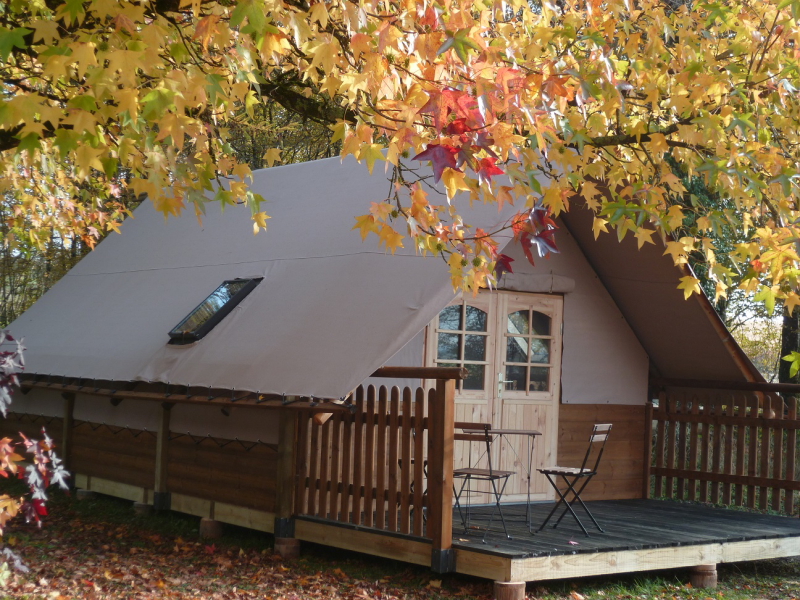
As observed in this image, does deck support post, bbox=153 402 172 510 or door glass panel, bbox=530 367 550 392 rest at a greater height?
door glass panel, bbox=530 367 550 392

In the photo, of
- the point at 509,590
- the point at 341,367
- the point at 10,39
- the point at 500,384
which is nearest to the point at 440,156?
the point at 10,39

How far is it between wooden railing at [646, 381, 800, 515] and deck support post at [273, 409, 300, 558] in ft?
14.3

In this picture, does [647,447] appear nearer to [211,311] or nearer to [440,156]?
[211,311]

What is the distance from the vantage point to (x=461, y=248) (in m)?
5.77

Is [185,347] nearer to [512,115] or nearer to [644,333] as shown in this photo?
[512,115]

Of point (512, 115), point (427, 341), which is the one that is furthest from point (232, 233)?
point (512, 115)

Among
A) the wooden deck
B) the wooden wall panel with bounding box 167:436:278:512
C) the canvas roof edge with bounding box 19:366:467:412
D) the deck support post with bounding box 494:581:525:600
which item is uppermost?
the canvas roof edge with bounding box 19:366:467:412

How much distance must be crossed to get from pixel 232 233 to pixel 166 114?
5688 mm

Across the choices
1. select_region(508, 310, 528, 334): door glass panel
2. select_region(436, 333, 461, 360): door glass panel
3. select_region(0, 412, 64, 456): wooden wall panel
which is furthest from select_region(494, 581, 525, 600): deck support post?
select_region(0, 412, 64, 456): wooden wall panel

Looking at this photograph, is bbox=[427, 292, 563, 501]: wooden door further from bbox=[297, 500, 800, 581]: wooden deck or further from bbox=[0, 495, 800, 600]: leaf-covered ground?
bbox=[0, 495, 800, 600]: leaf-covered ground

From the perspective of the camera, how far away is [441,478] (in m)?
6.44

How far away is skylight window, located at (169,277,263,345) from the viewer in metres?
8.20

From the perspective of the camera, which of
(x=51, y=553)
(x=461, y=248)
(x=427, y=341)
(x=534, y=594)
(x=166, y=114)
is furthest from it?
(x=427, y=341)

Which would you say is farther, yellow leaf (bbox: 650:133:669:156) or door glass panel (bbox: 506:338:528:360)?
door glass panel (bbox: 506:338:528:360)
